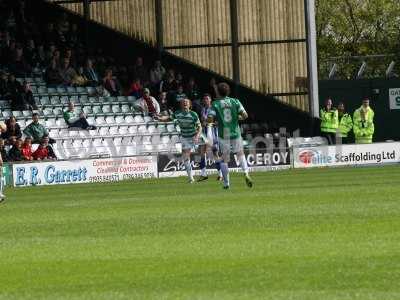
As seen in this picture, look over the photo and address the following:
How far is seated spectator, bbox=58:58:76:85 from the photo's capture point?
1676 inches

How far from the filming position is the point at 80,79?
43.1 meters

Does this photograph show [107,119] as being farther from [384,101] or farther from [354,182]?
[354,182]

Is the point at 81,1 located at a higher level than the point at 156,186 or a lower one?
higher

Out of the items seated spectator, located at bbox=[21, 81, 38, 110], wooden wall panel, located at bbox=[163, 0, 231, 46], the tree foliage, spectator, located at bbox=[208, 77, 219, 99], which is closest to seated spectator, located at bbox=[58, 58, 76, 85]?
seated spectator, located at bbox=[21, 81, 38, 110]

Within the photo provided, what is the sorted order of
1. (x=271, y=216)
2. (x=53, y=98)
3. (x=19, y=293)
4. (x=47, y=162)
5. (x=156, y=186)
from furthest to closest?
(x=53, y=98)
(x=47, y=162)
(x=156, y=186)
(x=271, y=216)
(x=19, y=293)

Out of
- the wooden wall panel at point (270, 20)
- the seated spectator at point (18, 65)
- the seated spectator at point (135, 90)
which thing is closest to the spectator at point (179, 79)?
the seated spectator at point (135, 90)

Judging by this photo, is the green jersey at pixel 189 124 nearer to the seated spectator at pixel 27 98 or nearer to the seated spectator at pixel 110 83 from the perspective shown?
the seated spectator at pixel 27 98

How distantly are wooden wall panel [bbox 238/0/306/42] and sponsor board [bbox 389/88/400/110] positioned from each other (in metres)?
5.52

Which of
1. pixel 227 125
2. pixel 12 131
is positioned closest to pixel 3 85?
pixel 12 131

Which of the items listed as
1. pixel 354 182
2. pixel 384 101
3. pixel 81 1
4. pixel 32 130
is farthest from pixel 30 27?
pixel 354 182

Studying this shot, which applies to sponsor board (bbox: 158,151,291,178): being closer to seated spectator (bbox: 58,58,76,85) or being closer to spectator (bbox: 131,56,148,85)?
seated spectator (bbox: 58,58,76,85)

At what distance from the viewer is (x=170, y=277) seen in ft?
39.2

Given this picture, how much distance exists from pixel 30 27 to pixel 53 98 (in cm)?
411

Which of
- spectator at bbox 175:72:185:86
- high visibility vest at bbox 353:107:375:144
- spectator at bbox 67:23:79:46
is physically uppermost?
spectator at bbox 67:23:79:46
